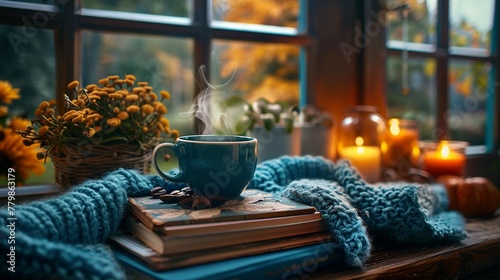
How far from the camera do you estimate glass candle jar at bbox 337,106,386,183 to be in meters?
1.09

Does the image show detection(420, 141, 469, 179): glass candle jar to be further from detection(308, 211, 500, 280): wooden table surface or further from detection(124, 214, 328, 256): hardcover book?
detection(124, 214, 328, 256): hardcover book

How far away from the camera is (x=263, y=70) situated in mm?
1309

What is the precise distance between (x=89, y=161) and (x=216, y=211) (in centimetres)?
23

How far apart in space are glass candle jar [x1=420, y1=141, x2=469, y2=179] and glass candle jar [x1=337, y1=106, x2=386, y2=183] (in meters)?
0.15

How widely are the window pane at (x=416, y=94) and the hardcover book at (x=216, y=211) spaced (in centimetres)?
80

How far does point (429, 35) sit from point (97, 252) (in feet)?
3.95

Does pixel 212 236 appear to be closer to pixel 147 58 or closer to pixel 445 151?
pixel 445 151

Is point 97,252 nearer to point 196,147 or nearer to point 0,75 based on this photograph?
point 196,147

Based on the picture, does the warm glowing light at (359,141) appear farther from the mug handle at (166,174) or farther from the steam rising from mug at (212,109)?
the mug handle at (166,174)

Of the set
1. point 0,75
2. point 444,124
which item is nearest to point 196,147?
point 0,75

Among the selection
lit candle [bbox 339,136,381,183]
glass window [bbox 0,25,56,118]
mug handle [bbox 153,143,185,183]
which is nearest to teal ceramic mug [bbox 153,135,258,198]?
mug handle [bbox 153,143,185,183]

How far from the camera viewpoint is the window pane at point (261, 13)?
41.0 inches

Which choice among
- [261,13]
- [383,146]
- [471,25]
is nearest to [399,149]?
[383,146]

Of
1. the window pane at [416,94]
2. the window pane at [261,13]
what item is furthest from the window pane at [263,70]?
the window pane at [416,94]
